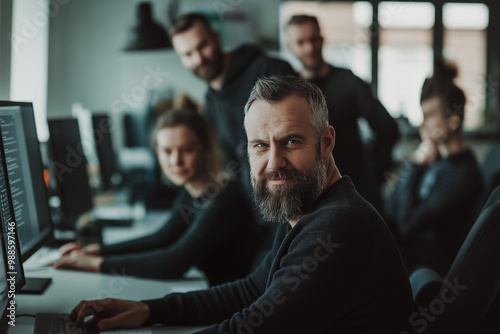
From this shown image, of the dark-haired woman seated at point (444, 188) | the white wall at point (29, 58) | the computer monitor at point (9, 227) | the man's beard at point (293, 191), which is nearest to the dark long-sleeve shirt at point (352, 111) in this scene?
the dark-haired woman seated at point (444, 188)

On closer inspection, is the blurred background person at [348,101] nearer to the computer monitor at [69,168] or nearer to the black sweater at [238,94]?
the black sweater at [238,94]

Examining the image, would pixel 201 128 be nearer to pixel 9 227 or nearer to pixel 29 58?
pixel 9 227

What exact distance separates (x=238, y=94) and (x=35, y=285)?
1132mm

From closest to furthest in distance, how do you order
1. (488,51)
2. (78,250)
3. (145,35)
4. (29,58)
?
(78,250), (145,35), (29,58), (488,51)

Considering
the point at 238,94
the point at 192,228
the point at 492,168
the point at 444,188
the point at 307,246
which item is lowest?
the point at 492,168

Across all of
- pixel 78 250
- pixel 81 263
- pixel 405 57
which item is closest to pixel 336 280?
pixel 81 263

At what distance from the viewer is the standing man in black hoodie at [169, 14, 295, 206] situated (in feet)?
7.82

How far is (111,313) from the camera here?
1.33 meters

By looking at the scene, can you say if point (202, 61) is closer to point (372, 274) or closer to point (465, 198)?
point (465, 198)

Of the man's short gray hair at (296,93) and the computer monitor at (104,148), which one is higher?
the man's short gray hair at (296,93)

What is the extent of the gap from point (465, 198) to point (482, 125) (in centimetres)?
374

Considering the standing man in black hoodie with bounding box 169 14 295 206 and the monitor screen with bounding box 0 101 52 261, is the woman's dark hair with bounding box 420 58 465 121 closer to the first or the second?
the standing man in black hoodie with bounding box 169 14 295 206

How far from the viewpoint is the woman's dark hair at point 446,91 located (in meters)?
2.58

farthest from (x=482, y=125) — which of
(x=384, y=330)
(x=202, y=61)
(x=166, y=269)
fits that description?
(x=384, y=330)
